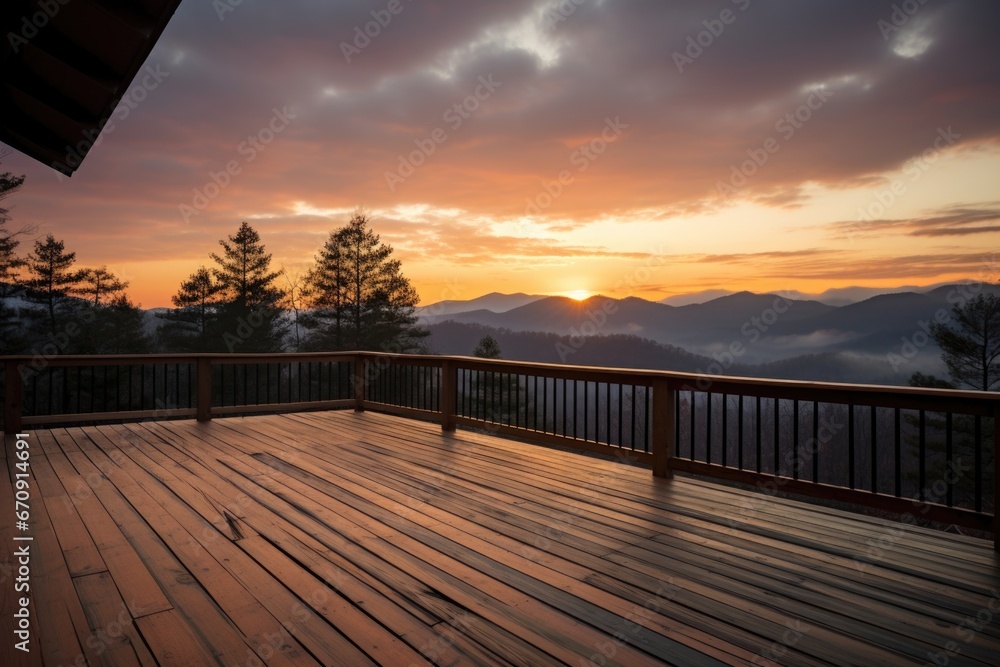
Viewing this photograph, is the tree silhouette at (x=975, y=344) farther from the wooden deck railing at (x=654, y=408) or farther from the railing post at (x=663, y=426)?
the railing post at (x=663, y=426)

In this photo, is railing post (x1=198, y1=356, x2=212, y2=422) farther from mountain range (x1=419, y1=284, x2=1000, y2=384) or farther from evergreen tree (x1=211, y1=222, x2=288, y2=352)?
mountain range (x1=419, y1=284, x2=1000, y2=384)

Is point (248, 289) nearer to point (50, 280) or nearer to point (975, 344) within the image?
point (50, 280)

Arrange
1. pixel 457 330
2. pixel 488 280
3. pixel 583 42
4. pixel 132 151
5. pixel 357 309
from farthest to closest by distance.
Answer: pixel 457 330 < pixel 357 309 < pixel 488 280 < pixel 132 151 < pixel 583 42

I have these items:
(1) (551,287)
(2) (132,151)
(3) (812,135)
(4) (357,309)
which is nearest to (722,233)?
(3) (812,135)

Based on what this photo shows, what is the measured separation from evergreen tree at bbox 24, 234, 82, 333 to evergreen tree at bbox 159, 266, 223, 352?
3.32 metres

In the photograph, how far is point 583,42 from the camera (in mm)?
7016

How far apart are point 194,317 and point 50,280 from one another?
4.97 meters

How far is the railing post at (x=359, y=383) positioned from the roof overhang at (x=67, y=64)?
15.8 feet

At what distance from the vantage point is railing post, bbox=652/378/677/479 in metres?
4.21

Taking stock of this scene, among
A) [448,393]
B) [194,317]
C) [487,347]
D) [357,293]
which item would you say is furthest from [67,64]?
[194,317]

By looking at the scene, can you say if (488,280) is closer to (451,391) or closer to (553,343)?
(451,391)

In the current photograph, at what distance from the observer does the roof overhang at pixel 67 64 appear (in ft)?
6.68

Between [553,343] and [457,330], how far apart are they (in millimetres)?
8099

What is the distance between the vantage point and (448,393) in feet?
20.7
